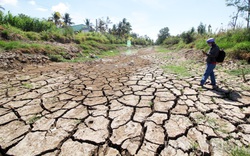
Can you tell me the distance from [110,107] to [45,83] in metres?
2.28

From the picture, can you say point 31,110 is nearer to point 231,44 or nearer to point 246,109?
point 246,109

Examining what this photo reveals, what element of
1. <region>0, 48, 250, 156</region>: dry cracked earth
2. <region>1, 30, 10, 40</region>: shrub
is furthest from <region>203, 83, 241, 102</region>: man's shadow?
<region>1, 30, 10, 40</region>: shrub

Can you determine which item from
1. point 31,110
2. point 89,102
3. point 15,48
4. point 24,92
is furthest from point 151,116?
point 15,48

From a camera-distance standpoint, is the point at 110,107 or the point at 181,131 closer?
the point at 181,131

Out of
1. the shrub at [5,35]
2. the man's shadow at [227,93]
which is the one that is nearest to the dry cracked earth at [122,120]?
the man's shadow at [227,93]

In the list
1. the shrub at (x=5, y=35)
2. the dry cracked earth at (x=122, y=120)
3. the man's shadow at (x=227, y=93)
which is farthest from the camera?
the shrub at (x=5, y=35)

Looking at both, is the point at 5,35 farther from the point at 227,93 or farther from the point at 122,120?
the point at 227,93

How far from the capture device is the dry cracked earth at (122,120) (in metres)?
1.59

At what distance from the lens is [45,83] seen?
12.1 ft

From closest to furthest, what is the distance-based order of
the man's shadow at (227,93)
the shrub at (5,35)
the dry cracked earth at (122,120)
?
the dry cracked earth at (122,120) → the man's shadow at (227,93) → the shrub at (5,35)

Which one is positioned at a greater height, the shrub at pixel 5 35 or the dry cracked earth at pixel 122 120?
the shrub at pixel 5 35

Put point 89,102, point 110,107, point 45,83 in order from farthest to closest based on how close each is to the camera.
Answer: point 45,83 → point 89,102 → point 110,107

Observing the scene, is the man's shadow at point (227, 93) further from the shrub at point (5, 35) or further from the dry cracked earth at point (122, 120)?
the shrub at point (5, 35)

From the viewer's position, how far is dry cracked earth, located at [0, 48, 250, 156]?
1.59 metres
